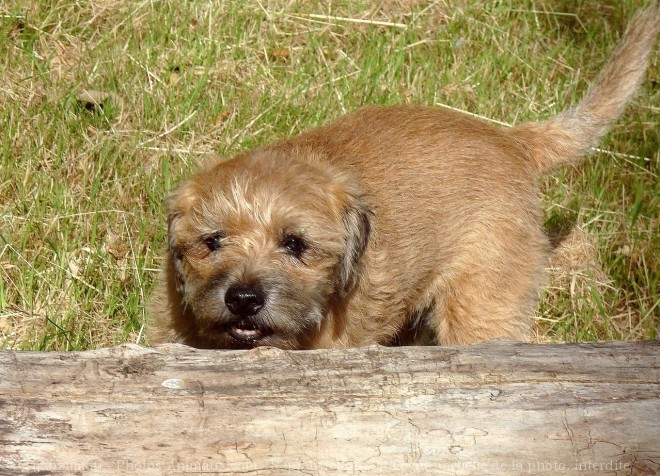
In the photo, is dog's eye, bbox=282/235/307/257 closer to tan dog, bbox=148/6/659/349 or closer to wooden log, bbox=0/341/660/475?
tan dog, bbox=148/6/659/349

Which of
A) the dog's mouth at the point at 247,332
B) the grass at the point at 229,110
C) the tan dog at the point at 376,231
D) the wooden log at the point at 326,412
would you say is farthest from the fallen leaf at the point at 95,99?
the wooden log at the point at 326,412

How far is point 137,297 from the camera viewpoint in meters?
4.86

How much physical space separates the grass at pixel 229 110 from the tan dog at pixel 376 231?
707mm

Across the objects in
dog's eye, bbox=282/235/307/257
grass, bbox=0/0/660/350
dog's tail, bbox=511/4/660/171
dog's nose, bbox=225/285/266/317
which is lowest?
grass, bbox=0/0/660/350

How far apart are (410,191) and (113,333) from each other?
1668 mm

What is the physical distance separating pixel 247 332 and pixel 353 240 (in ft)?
2.22

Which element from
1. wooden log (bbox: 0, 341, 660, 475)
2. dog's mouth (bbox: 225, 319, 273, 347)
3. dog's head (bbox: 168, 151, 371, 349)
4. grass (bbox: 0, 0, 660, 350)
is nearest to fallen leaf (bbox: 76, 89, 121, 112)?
grass (bbox: 0, 0, 660, 350)

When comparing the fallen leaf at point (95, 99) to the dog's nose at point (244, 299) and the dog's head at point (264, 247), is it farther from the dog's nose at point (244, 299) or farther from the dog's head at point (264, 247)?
the dog's nose at point (244, 299)

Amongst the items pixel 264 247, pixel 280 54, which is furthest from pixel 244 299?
pixel 280 54

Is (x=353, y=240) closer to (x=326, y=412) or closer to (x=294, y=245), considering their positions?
(x=294, y=245)

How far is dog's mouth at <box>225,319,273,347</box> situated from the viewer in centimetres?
376

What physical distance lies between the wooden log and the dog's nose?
865mm

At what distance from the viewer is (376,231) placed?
4453 millimetres

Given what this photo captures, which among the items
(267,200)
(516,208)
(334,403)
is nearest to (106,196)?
(267,200)
